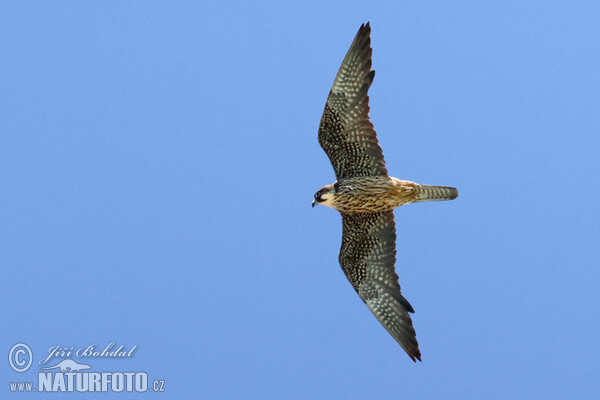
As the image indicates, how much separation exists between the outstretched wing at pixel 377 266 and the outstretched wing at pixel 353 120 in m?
0.65

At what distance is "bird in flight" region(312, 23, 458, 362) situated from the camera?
1005 centimetres

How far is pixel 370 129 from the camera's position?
10133 millimetres

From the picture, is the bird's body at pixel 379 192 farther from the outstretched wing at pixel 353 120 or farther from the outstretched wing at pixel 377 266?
the outstretched wing at pixel 377 266

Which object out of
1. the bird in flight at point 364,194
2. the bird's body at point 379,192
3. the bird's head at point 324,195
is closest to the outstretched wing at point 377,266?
the bird in flight at point 364,194

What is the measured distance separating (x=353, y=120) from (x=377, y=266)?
1.76 metres

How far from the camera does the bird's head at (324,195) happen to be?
10.3 meters

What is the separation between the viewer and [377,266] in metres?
10.8

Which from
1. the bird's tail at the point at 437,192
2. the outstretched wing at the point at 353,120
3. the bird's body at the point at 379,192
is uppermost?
the outstretched wing at the point at 353,120

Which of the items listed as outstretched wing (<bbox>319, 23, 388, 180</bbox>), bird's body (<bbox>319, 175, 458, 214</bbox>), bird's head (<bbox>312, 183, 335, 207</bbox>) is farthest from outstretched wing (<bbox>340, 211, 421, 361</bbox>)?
outstretched wing (<bbox>319, 23, 388, 180</bbox>)

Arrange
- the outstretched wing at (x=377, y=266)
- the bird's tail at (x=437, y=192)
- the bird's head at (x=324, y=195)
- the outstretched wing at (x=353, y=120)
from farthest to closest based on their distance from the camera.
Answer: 1. the outstretched wing at (x=377, y=266)
2. the bird's head at (x=324, y=195)
3. the bird's tail at (x=437, y=192)
4. the outstretched wing at (x=353, y=120)

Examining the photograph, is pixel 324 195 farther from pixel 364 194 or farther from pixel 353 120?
pixel 353 120

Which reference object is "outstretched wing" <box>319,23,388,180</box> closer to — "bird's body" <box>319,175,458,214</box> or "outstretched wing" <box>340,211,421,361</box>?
"bird's body" <box>319,175,458,214</box>

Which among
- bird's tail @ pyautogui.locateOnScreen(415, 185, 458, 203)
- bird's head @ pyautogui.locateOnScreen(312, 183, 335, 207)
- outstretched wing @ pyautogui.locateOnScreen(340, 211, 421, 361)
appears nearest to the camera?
bird's tail @ pyautogui.locateOnScreen(415, 185, 458, 203)

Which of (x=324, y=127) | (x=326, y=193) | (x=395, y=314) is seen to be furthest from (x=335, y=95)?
(x=395, y=314)
